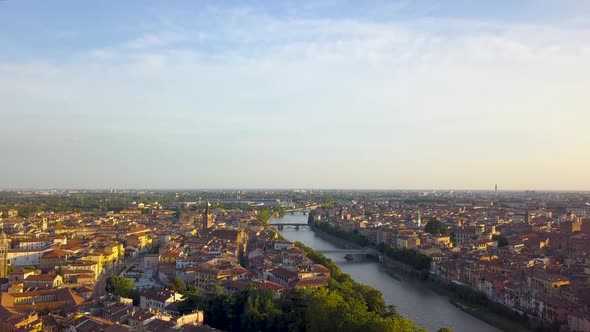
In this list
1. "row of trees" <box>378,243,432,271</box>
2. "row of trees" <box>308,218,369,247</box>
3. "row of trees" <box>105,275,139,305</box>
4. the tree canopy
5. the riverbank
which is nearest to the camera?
the riverbank

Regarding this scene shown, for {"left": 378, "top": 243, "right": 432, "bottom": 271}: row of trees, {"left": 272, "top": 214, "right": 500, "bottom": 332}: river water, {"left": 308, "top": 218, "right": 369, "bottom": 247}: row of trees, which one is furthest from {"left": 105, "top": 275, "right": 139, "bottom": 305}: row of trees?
{"left": 308, "top": 218, "right": 369, "bottom": 247}: row of trees

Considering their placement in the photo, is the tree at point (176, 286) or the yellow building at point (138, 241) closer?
the tree at point (176, 286)

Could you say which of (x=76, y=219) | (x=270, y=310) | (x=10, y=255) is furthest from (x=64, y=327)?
(x=76, y=219)

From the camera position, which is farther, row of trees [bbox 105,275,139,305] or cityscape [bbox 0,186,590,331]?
row of trees [bbox 105,275,139,305]

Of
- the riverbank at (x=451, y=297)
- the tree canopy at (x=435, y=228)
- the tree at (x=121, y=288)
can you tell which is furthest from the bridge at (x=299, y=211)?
the tree at (x=121, y=288)

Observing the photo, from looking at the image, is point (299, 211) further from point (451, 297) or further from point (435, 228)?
point (451, 297)

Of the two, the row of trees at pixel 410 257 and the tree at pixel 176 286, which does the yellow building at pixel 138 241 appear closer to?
the row of trees at pixel 410 257

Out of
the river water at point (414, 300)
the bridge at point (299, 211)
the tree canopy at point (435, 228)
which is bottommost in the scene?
the river water at point (414, 300)

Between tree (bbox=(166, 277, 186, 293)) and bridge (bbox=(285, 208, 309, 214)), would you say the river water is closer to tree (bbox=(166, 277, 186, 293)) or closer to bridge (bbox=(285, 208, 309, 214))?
tree (bbox=(166, 277, 186, 293))
